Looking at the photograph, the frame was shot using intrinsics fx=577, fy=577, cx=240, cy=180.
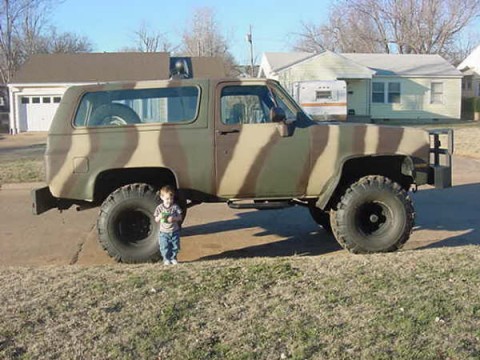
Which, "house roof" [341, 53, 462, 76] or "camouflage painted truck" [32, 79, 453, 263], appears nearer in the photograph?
"camouflage painted truck" [32, 79, 453, 263]

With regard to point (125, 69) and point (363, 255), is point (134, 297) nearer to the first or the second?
point (363, 255)

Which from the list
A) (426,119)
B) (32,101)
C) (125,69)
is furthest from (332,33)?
(32,101)

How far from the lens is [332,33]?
5706cm

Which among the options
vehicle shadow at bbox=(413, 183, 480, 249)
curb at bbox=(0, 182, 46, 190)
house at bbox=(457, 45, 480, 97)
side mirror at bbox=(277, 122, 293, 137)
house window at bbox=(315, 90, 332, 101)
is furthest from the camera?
house at bbox=(457, 45, 480, 97)

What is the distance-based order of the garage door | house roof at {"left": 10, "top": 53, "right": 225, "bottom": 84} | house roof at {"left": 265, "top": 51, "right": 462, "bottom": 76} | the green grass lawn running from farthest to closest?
house roof at {"left": 265, "top": 51, "right": 462, "bottom": 76}, house roof at {"left": 10, "top": 53, "right": 225, "bottom": 84}, the garage door, the green grass lawn

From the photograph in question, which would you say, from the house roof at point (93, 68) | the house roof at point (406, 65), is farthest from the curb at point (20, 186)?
the house roof at point (406, 65)

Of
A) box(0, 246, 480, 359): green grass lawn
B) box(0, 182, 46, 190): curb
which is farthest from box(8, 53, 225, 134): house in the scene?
box(0, 246, 480, 359): green grass lawn

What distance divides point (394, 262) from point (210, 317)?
2163 mm

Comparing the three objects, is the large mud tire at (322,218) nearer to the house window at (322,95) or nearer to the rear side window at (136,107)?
the rear side window at (136,107)

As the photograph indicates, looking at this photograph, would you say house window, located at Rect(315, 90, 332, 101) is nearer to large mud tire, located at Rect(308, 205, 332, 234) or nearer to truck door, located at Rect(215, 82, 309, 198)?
large mud tire, located at Rect(308, 205, 332, 234)

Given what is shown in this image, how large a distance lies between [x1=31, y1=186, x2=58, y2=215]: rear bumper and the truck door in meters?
1.93

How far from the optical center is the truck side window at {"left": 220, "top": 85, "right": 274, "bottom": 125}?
632cm

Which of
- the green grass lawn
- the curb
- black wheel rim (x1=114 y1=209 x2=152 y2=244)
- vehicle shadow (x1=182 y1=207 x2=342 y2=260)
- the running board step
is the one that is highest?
the running board step

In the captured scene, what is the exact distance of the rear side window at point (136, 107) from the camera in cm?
627
